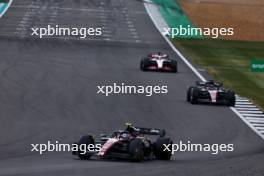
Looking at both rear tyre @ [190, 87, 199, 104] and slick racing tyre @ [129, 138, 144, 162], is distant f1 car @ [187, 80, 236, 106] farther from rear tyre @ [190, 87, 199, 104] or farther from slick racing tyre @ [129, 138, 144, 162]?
slick racing tyre @ [129, 138, 144, 162]

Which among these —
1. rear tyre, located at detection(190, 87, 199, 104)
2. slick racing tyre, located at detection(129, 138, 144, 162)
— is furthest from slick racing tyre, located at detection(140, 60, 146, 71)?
slick racing tyre, located at detection(129, 138, 144, 162)

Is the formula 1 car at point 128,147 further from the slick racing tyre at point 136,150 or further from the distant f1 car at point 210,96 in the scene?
the distant f1 car at point 210,96

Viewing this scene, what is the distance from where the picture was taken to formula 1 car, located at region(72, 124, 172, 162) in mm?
22781

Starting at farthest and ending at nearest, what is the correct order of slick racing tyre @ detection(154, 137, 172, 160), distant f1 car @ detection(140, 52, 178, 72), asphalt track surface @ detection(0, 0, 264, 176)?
1. distant f1 car @ detection(140, 52, 178, 72)
2. slick racing tyre @ detection(154, 137, 172, 160)
3. asphalt track surface @ detection(0, 0, 264, 176)

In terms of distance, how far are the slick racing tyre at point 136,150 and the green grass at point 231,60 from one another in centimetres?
1429

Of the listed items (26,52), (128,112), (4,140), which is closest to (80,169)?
(4,140)

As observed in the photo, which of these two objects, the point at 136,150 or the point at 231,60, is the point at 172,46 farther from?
the point at 136,150

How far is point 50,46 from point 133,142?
30.6 meters

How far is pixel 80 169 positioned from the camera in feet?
65.4

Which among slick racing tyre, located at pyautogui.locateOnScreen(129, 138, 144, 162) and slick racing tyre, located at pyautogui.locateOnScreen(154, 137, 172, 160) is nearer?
slick racing tyre, located at pyautogui.locateOnScreen(129, 138, 144, 162)

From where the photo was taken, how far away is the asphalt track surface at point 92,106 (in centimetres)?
2158

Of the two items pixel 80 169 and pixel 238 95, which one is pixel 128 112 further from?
pixel 80 169

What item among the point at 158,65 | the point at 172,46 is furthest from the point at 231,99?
the point at 172,46

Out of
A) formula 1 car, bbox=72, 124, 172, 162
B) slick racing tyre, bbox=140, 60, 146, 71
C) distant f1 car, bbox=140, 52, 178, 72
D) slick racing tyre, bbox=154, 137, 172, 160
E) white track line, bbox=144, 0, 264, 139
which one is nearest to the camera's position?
formula 1 car, bbox=72, 124, 172, 162
